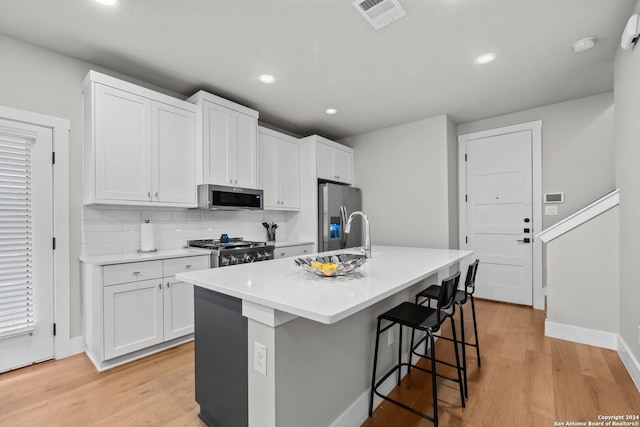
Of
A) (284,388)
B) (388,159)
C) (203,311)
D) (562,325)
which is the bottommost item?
(562,325)

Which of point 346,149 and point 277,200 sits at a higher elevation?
point 346,149

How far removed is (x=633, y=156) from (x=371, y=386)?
2.40m

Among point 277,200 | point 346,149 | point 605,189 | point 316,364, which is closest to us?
point 316,364

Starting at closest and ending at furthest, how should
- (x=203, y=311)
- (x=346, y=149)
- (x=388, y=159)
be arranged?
(x=203, y=311) < (x=388, y=159) < (x=346, y=149)

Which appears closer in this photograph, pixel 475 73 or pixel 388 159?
pixel 475 73

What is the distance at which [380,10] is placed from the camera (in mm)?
2066

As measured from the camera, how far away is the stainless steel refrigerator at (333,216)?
4.34 meters

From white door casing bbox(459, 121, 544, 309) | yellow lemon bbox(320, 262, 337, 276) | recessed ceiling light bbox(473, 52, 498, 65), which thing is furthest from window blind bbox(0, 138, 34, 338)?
white door casing bbox(459, 121, 544, 309)

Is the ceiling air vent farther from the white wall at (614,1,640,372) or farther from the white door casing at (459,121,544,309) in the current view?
the white door casing at (459,121,544,309)

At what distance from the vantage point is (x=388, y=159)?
4641 mm

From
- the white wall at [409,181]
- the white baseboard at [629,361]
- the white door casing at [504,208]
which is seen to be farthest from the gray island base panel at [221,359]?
the white door casing at [504,208]

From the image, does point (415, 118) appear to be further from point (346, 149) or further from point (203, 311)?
point (203, 311)

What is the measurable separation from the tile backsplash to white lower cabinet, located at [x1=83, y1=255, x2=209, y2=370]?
0.95 feet

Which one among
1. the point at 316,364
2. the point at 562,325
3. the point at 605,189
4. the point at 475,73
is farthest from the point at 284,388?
the point at 605,189
